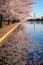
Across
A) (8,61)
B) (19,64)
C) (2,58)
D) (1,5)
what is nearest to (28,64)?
(19,64)

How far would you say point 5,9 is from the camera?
24891 mm

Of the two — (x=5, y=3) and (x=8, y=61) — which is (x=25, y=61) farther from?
(x=5, y=3)

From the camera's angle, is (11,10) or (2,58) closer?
(2,58)

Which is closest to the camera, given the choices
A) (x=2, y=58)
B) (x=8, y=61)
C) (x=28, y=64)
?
(x=28, y=64)

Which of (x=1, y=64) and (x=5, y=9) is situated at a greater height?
(x=5, y=9)

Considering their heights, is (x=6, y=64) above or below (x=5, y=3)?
below

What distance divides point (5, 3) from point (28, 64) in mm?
14419

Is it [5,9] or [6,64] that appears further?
[5,9]

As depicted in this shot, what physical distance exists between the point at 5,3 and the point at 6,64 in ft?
46.7

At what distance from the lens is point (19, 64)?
10945 mm

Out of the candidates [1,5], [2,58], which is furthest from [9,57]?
[1,5]

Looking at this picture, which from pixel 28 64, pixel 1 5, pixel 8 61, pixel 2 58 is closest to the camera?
pixel 28 64

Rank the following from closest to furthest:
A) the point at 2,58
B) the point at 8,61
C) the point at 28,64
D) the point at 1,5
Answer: the point at 28,64, the point at 8,61, the point at 2,58, the point at 1,5

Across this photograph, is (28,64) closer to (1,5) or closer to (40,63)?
(40,63)
